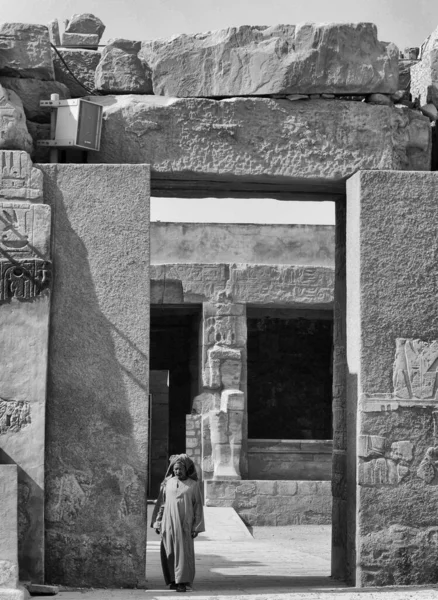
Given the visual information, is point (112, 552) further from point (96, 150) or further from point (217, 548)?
point (217, 548)

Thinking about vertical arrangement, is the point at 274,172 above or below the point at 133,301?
above

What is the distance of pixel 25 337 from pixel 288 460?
8924 mm

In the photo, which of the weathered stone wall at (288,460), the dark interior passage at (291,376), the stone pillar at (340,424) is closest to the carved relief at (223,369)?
the weathered stone wall at (288,460)

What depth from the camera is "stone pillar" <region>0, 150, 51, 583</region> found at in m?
6.86

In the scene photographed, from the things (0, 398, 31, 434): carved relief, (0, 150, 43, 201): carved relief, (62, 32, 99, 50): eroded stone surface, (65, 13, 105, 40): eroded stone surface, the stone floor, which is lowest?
the stone floor

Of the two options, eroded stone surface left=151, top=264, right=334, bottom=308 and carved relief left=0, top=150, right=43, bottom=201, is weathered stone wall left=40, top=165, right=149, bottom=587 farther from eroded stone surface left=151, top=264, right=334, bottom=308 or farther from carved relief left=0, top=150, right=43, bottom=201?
eroded stone surface left=151, top=264, right=334, bottom=308

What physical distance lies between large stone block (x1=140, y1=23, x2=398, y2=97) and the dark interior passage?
12231mm

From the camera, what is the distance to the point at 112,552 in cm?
703

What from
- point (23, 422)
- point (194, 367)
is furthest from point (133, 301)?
point (194, 367)

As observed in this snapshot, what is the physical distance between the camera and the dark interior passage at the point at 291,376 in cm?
1986

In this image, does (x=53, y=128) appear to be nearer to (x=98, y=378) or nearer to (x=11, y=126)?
(x=11, y=126)

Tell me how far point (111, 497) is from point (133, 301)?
4.03 feet

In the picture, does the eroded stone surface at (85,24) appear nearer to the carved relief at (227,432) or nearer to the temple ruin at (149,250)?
the temple ruin at (149,250)

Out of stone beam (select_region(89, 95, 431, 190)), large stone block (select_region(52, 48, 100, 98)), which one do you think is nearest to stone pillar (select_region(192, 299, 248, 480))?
stone beam (select_region(89, 95, 431, 190))
